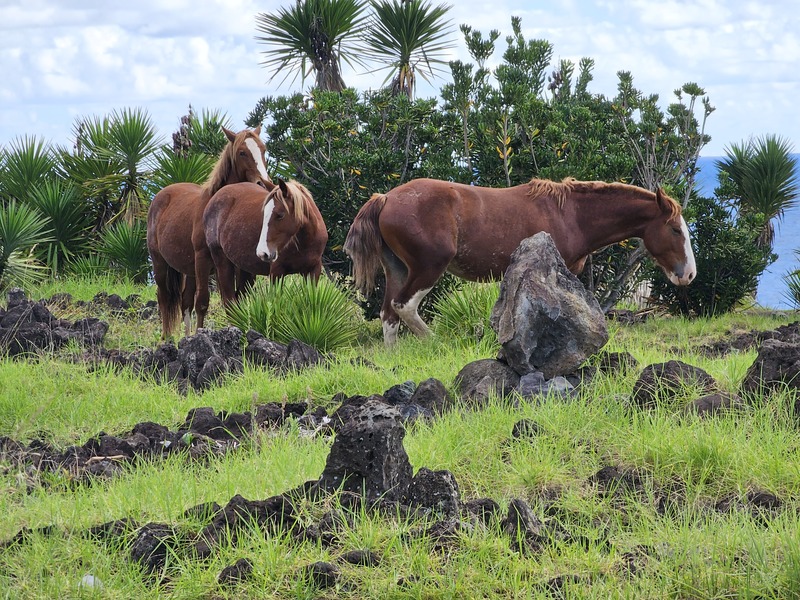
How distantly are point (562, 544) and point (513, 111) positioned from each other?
8.88 m

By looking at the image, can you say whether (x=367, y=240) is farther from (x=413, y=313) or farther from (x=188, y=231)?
(x=188, y=231)

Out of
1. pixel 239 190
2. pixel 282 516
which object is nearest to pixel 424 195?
pixel 239 190

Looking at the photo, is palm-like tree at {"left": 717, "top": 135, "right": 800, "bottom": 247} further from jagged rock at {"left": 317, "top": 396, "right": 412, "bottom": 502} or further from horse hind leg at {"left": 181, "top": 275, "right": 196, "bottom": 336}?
jagged rock at {"left": 317, "top": 396, "right": 412, "bottom": 502}

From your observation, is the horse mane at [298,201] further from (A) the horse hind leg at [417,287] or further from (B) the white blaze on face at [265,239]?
(A) the horse hind leg at [417,287]

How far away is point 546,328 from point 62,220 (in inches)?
576

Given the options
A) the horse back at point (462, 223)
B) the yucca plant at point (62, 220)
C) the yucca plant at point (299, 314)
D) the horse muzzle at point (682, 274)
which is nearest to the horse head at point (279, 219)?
the yucca plant at point (299, 314)

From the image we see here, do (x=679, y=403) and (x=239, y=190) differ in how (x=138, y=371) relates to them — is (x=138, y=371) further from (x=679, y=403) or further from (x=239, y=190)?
(x=679, y=403)

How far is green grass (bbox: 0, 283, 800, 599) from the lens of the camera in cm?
449

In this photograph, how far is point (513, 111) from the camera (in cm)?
1299

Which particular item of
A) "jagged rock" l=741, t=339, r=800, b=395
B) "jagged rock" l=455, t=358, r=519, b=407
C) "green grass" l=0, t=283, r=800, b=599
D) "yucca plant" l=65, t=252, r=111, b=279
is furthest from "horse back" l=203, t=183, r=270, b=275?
"yucca plant" l=65, t=252, r=111, b=279

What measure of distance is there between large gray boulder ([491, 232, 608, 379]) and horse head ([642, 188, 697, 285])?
3.58 metres

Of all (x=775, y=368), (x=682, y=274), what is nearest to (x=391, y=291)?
(x=682, y=274)

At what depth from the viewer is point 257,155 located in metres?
12.6

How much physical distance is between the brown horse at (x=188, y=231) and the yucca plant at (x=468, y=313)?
3154 mm
